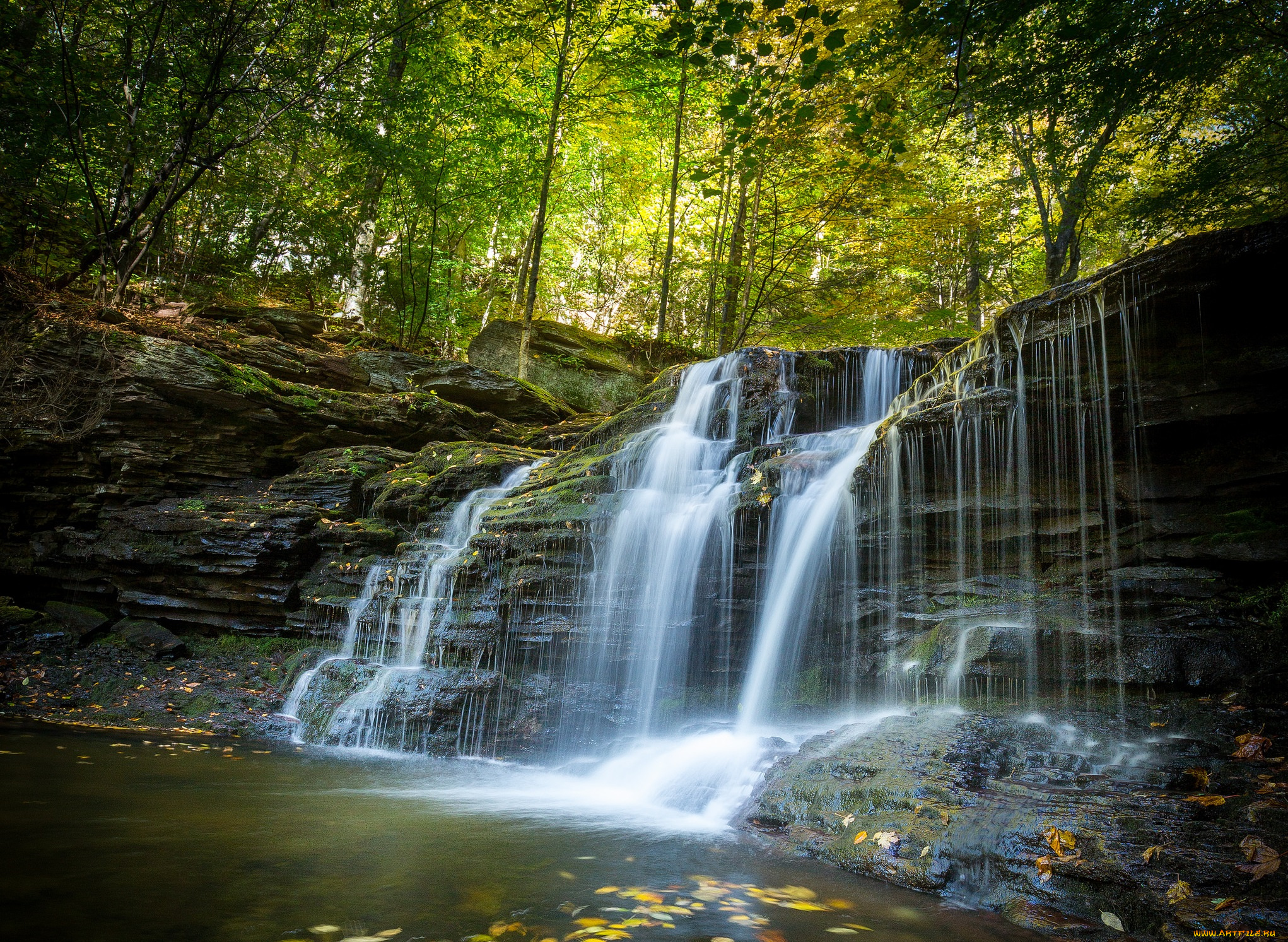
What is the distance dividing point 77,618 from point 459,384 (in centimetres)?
787

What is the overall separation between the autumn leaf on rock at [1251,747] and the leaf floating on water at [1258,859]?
1285mm

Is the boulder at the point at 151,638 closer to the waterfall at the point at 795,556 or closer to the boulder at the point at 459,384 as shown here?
the boulder at the point at 459,384

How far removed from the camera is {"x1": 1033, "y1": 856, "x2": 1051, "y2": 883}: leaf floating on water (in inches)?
143

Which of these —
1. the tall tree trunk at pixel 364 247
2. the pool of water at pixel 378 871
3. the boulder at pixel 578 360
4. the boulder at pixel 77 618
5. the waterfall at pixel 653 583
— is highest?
the tall tree trunk at pixel 364 247

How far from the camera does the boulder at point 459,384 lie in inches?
579

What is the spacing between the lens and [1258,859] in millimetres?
3418

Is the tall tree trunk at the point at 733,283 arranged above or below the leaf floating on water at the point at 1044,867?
above

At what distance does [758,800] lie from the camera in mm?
5316

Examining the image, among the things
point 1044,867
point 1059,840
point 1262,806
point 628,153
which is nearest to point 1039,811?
point 1059,840

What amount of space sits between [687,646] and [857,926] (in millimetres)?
5051

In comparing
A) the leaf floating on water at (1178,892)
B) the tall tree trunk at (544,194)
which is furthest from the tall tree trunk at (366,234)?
the leaf floating on water at (1178,892)

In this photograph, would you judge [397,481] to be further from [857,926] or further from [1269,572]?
[1269,572]

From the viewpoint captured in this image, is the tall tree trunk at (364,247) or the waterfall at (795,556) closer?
the waterfall at (795,556)

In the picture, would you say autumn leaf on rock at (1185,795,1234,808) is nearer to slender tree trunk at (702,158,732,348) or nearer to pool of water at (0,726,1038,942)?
pool of water at (0,726,1038,942)
